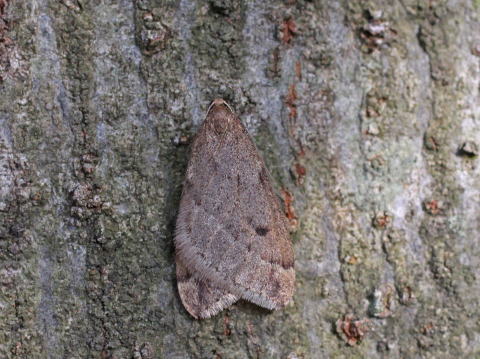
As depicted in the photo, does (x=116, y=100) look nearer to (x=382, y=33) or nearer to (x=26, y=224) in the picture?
(x=26, y=224)

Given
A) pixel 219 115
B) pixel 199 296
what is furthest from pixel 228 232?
pixel 219 115

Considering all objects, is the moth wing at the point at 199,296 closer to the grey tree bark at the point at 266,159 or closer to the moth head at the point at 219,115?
the grey tree bark at the point at 266,159

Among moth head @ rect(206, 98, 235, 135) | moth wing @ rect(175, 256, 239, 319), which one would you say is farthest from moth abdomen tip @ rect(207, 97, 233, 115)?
moth wing @ rect(175, 256, 239, 319)

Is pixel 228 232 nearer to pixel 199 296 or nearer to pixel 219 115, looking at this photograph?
pixel 199 296

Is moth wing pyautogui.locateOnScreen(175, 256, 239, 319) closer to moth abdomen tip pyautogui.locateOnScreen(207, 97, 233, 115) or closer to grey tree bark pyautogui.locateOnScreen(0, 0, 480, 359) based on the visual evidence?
grey tree bark pyautogui.locateOnScreen(0, 0, 480, 359)

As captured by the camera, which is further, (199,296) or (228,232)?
(228,232)
